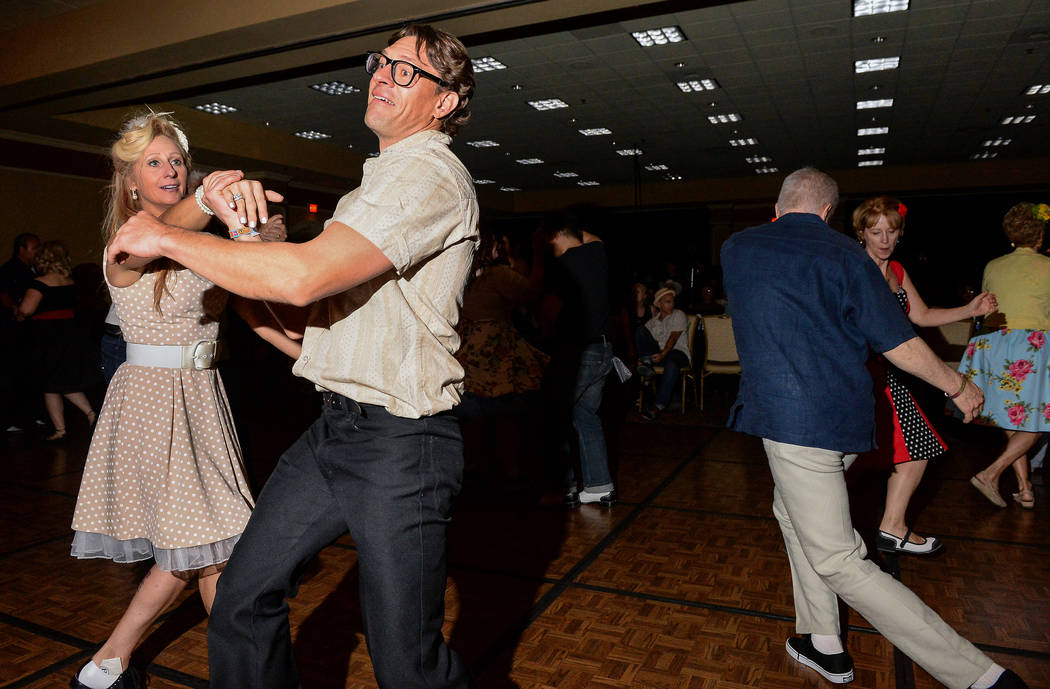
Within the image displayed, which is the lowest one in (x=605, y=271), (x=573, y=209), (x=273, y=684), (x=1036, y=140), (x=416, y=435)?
(x=273, y=684)

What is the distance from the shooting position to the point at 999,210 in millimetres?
15555

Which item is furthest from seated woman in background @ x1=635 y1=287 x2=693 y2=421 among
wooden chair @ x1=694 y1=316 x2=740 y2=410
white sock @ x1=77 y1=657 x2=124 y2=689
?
white sock @ x1=77 y1=657 x2=124 y2=689

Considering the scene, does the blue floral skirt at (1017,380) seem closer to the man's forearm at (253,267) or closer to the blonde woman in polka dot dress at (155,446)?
the blonde woman in polka dot dress at (155,446)

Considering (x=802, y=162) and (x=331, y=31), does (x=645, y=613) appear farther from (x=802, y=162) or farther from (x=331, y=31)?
(x=802, y=162)

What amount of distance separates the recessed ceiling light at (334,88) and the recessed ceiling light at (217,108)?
5.60ft

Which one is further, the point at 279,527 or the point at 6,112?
the point at 6,112

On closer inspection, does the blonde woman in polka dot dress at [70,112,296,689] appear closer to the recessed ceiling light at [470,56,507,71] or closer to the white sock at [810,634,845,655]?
the white sock at [810,634,845,655]

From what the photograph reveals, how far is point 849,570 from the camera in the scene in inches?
70.3

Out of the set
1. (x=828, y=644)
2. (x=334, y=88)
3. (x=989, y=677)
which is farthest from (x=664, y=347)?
(x=334, y=88)

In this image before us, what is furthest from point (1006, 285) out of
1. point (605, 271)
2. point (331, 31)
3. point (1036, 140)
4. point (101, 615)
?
point (1036, 140)

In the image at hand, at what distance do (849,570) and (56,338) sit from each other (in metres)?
5.45

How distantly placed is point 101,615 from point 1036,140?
1469 cm

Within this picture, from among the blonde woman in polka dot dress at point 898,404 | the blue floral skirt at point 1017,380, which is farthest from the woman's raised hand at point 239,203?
the blue floral skirt at point 1017,380

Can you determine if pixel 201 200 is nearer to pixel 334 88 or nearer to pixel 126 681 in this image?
pixel 126 681
